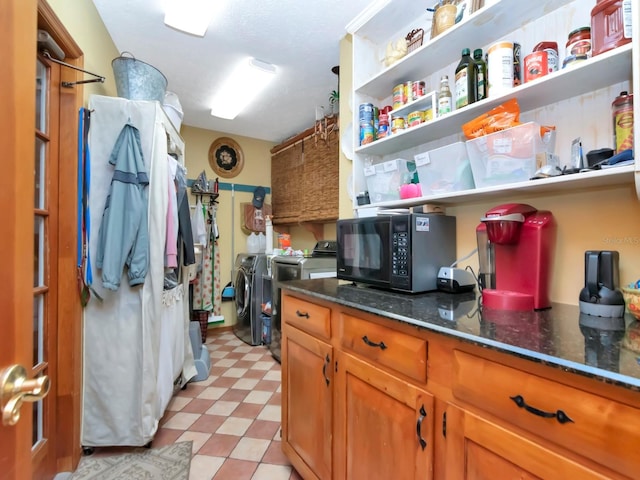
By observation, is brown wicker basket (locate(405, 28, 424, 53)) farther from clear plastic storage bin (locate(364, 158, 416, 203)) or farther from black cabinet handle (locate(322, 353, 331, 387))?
black cabinet handle (locate(322, 353, 331, 387))

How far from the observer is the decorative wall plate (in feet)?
12.9

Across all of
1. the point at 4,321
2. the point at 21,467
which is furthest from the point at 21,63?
the point at 21,467

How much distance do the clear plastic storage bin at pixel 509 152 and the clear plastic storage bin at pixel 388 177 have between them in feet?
1.30

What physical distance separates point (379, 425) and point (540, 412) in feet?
1.77

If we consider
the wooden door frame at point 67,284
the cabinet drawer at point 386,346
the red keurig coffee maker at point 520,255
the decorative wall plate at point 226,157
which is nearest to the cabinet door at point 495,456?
the cabinet drawer at point 386,346

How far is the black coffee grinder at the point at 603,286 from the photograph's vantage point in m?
0.90

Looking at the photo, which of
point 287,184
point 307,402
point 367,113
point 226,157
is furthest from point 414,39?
point 226,157

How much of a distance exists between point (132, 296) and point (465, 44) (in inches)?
81.7

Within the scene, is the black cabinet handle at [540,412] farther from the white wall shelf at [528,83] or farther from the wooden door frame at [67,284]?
the wooden door frame at [67,284]

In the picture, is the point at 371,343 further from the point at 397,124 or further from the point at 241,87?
the point at 241,87

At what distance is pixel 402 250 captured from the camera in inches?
51.4

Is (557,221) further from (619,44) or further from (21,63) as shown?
(21,63)

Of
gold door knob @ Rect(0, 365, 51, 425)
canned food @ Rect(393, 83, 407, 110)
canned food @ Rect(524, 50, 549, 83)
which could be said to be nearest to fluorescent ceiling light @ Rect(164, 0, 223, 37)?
canned food @ Rect(393, 83, 407, 110)

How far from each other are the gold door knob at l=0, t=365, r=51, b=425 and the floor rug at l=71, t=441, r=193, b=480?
1367mm
